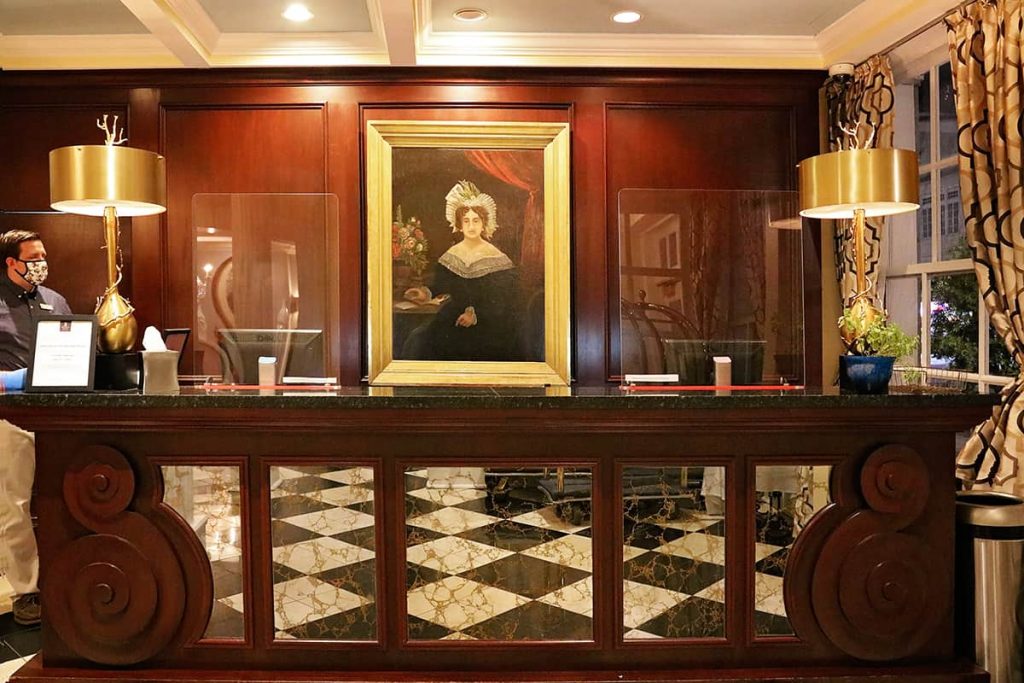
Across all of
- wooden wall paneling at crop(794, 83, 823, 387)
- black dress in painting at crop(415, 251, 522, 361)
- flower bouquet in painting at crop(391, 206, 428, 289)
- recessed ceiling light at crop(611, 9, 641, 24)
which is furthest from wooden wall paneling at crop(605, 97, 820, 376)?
flower bouquet in painting at crop(391, 206, 428, 289)

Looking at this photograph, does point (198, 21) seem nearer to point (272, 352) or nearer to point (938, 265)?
point (272, 352)

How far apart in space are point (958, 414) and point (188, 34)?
392 cm

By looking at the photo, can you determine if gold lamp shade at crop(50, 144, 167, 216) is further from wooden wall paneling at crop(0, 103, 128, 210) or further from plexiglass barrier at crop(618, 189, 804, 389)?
wooden wall paneling at crop(0, 103, 128, 210)

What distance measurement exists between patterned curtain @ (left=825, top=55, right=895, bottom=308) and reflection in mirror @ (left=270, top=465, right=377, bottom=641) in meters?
2.83

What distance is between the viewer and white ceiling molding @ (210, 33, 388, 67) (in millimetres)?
4277

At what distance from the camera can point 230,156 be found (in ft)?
14.6

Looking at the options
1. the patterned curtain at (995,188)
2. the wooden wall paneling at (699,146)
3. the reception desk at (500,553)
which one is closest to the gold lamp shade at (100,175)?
the reception desk at (500,553)

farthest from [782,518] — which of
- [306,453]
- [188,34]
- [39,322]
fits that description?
[188,34]

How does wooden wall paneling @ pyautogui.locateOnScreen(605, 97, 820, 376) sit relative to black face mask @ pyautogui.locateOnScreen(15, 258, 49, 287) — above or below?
above

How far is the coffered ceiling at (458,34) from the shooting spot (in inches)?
153

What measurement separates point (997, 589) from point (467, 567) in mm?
1682

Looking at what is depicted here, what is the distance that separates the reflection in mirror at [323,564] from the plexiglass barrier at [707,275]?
4.81 feet

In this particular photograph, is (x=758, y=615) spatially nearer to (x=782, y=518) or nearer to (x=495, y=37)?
(x=782, y=518)

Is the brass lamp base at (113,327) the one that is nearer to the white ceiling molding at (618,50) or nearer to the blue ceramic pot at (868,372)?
the blue ceramic pot at (868,372)
